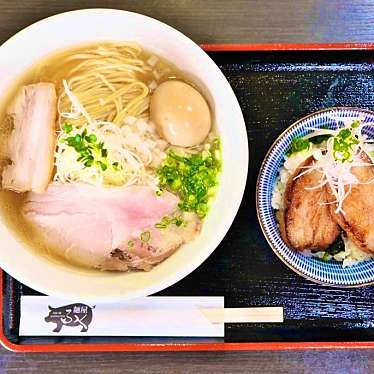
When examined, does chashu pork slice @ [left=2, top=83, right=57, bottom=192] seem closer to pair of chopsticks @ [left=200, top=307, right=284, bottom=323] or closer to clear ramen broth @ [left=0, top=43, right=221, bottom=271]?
clear ramen broth @ [left=0, top=43, right=221, bottom=271]

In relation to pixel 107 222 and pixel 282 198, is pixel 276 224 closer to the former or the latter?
pixel 282 198

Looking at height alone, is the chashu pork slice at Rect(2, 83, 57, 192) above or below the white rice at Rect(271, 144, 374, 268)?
above

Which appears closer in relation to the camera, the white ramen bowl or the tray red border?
the white ramen bowl

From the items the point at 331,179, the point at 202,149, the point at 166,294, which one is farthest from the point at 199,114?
the point at 166,294

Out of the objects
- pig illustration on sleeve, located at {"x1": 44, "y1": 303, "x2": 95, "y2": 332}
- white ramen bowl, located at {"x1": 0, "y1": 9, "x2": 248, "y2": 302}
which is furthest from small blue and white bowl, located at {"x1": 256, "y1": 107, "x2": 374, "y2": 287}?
pig illustration on sleeve, located at {"x1": 44, "y1": 303, "x2": 95, "y2": 332}

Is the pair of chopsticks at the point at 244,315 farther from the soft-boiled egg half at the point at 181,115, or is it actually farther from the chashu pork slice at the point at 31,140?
the chashu pork slice at the point at 31,140

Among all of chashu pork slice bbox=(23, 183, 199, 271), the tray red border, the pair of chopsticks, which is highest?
chashu pork slice bbox=(23, 183, 199, 271)
